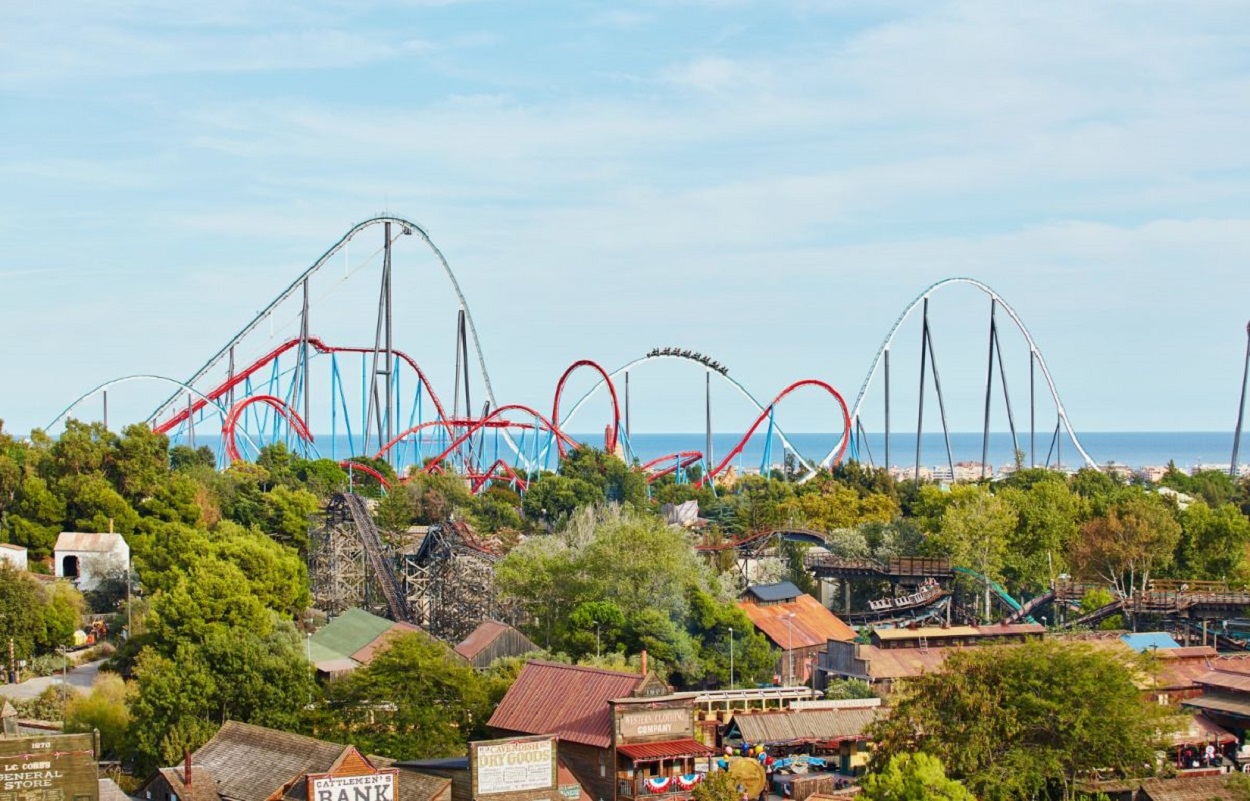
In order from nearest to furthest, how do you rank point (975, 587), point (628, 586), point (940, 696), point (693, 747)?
1. point (693, 747)
2. point (940, 696)
3. point (628, 586)
4. point (975, 587)

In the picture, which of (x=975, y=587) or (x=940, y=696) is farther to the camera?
(x=975, y=587)

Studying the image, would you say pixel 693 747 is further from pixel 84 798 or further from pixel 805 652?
pixel 805 652

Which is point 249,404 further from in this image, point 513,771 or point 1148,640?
point 513,771

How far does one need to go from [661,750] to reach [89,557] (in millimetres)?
30632

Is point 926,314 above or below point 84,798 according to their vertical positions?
above

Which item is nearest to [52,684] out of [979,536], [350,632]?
[350,632]

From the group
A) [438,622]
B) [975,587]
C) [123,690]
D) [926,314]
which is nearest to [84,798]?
[123,690]

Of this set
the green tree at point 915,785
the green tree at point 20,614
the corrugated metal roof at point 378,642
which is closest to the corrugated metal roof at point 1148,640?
the green tree at point 915,785

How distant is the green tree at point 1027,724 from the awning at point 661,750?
386 centimetres

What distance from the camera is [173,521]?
180ft

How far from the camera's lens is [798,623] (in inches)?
1896

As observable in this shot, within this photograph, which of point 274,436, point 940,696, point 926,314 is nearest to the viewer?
point 940,696

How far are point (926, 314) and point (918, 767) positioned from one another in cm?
5419

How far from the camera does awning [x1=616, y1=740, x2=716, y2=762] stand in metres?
28.3
